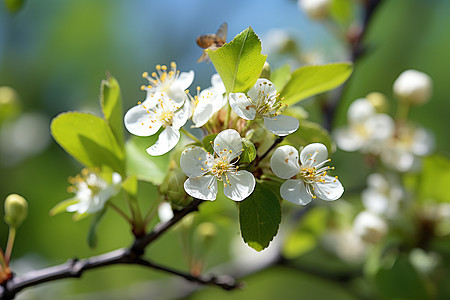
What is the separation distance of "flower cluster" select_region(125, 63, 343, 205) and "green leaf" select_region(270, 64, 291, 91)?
7cm

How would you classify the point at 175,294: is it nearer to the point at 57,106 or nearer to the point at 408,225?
the point at 408,225

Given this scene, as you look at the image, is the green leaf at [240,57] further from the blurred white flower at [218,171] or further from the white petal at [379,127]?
the white petal at [379,127]

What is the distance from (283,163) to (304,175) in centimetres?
7

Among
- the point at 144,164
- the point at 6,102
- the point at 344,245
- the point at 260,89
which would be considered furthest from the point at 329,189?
the point at 6,102

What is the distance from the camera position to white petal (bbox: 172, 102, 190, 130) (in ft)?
Answer: 3.63

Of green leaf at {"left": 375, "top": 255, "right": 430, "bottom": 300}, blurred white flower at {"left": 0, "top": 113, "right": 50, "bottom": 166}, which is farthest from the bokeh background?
green leaf at {"left": 375, "top": 255, "right": 430, "bottom": 300}

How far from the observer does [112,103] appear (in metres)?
1.23

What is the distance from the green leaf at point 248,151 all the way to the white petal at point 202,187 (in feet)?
0.27

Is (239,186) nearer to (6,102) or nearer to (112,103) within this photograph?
(112,103)

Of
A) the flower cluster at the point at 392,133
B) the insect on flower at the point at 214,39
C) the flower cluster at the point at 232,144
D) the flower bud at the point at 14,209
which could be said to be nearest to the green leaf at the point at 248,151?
the flower cluster at the point at 232,144

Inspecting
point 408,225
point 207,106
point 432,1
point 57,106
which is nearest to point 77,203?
point 207,106

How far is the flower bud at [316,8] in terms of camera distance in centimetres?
218

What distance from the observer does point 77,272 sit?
3.96ft

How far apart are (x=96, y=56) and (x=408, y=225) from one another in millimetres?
2847
